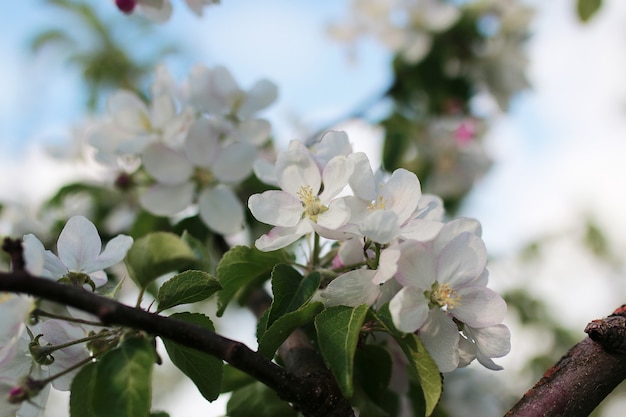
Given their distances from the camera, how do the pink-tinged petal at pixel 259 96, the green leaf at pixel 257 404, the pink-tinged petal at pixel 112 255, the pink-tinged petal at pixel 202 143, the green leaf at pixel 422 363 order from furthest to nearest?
1. the pink-tinged petal at pixel 259 96
2. the pink-tinged petal at pixel 202 143
3. the green leaf at pixel 257 404
4. the pink-tinged petal at pixel 112 255
5. the green leaf at pixel 422 363

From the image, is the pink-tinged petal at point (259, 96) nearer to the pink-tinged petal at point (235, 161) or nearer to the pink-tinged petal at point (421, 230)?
the pink-tinged petal at point (235, 161)

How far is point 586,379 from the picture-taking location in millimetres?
707

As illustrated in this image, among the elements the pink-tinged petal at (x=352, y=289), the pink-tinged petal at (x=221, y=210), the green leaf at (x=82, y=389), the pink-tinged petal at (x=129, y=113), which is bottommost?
the pink-tinged petal at (x=352, y=289)

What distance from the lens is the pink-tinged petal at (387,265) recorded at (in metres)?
0.68

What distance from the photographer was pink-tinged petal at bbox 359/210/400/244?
2.18 feet

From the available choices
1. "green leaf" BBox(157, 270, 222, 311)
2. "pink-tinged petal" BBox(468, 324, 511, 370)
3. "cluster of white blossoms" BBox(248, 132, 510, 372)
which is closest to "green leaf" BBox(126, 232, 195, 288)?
"green leaf" BBox(157, 270, 222, 311)

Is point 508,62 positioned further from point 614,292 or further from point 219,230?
point 614,292

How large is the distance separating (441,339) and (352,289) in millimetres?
107

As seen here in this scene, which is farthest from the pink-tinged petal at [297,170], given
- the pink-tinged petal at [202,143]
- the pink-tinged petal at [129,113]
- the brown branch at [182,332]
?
the pink-tinged petal at [129,113]

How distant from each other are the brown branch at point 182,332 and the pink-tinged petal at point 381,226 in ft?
0.51

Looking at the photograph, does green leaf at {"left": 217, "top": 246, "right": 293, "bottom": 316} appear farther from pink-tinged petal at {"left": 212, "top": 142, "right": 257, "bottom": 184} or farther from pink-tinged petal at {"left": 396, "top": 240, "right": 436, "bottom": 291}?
pink-tinged petal at {"left": 212, "top": 142, "right": 257, "bottom": 184}

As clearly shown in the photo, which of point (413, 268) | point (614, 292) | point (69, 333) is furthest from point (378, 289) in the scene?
point (614, 292)

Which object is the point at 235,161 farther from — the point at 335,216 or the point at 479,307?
the point at 479,307

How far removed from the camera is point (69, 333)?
0.71 m
